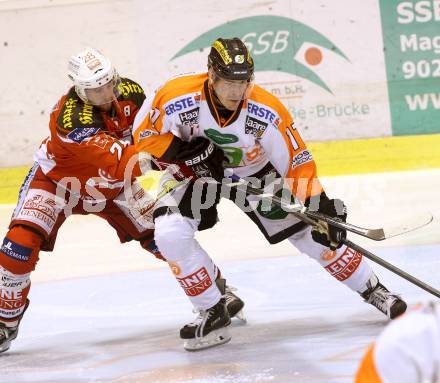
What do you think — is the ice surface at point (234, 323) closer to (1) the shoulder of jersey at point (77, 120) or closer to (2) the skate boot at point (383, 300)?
(2) the skate boot at point (383, 300)

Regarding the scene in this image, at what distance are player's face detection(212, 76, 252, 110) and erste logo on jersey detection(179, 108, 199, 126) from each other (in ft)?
0.36

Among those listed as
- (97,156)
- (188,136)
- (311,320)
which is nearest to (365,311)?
(311,320)

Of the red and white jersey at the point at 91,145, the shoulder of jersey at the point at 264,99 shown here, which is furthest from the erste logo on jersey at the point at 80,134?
the shoulder of jersey at the point at 264,99

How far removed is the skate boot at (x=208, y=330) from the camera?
3564 millimetres

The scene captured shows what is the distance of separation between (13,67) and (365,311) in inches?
157

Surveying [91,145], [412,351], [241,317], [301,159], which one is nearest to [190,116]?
[301,159]

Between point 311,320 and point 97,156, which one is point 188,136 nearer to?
point 97,156

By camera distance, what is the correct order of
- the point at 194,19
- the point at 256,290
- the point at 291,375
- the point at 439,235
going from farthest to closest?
the point at 194,19 → the point at 439,235 → the point at 256,290 → the point at 291,375

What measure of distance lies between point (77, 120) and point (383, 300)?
4.64 ft

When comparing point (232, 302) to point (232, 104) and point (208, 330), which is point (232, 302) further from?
point (232, 104)

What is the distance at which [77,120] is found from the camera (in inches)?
155

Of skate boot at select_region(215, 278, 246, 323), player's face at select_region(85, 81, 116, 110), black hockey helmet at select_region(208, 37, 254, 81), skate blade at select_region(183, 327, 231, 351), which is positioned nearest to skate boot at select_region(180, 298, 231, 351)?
skate blade at select_region(183, 327, 231, 351)

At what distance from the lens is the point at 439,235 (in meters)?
4.86

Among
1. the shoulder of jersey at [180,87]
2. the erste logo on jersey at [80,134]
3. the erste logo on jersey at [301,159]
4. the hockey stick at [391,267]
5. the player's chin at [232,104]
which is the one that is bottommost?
the hockey stick at [391,267]
